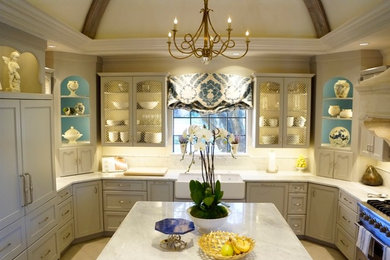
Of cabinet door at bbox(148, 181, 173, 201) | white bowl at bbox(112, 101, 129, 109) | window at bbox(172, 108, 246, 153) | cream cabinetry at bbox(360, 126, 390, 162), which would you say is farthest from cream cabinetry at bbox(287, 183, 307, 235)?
white bowl at bbox(112, 101, 129, 109)

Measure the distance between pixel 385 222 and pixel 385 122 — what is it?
1628 millimetres

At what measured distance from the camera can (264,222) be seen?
7.89 feet

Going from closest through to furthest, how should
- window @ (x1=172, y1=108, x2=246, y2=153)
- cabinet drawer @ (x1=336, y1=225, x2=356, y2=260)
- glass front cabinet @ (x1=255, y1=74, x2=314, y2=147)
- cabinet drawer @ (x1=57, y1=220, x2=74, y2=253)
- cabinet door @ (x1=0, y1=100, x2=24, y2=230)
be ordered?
cabinet door @ (x1=0, y1=100, x2=24, y2=230) → cabinet drawer @ (x1=336, y1=225, x2=356, y2=260) → cabinet drawer @ (x1=57, y1=220, x2=74, y2=253) → glass front cabinet @ (x1=255, y1=74, x2=314, y2=147) → window @ (x1=172, y1=108, x2=246, y2=153)

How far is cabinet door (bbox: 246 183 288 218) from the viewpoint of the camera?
13.0 feet

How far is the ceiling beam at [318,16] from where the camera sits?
3.74 m

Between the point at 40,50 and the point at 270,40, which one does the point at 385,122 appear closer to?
the point at 270,40

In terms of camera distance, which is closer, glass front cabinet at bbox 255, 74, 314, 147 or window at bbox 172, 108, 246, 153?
glass front cabinet at bbox 255, 74, 314, 147

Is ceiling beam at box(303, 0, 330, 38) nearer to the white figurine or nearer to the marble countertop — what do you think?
the marble countertop

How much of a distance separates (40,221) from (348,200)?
343 cm

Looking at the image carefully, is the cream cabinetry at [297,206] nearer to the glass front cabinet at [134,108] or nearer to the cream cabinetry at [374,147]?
the cream cabinetry at [374,147]

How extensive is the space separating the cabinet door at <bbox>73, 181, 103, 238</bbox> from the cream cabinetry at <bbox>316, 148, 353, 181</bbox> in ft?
10.3

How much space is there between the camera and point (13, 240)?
8.15 feet

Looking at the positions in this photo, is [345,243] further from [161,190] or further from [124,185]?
[124,185]

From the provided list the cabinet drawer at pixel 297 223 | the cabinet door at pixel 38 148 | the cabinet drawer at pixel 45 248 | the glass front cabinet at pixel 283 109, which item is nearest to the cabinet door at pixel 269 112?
the glass front cabinet at pixel 283 109
